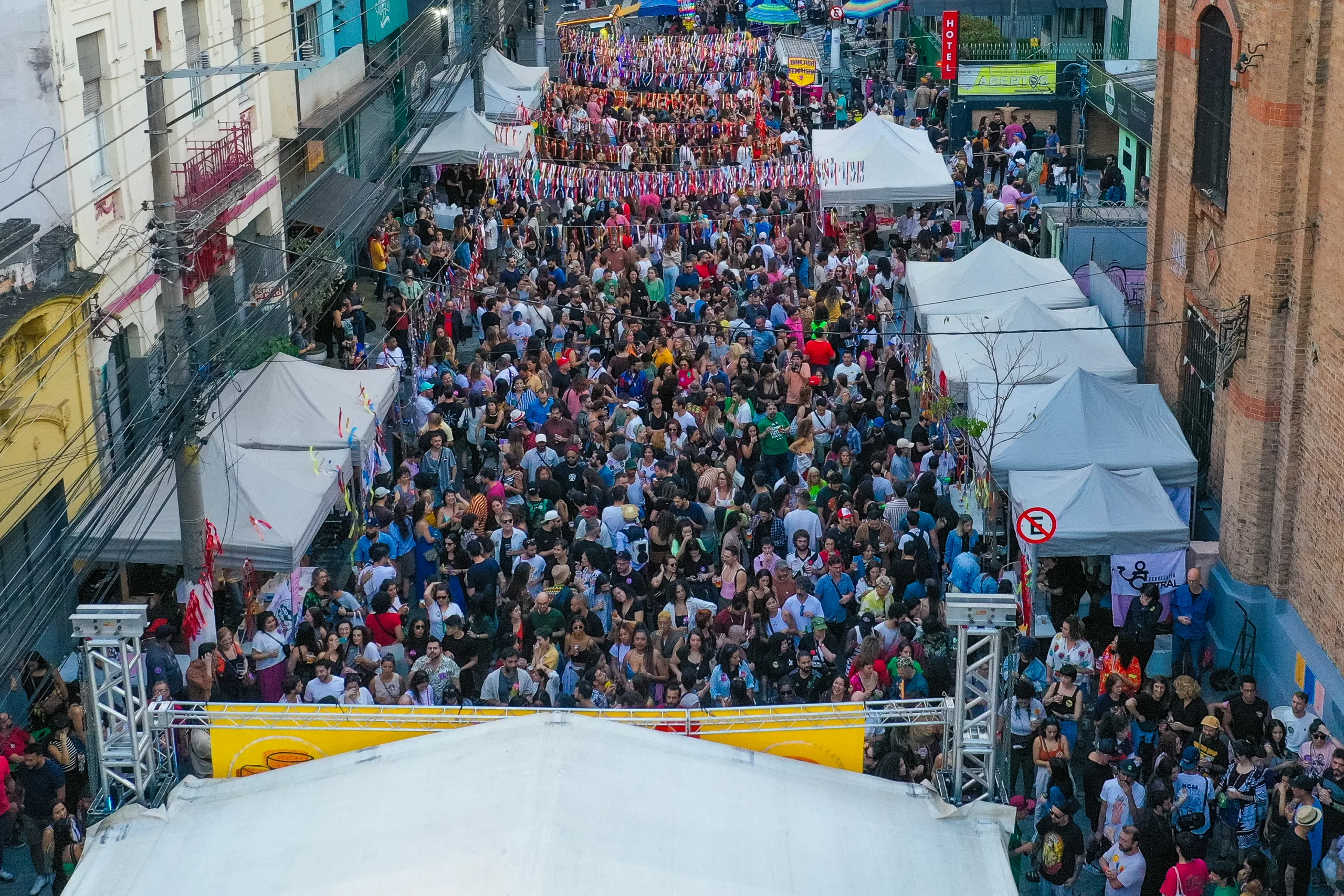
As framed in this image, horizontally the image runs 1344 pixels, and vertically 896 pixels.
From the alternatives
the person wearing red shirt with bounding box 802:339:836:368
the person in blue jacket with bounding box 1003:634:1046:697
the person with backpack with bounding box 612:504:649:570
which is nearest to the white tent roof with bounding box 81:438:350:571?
the person with backpack with bounding box 612:504:649:570

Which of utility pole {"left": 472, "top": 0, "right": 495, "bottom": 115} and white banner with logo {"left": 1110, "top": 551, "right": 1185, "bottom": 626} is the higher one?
utility pole {"left": 472, "top": 0, "right": 495, "bottom": 115}

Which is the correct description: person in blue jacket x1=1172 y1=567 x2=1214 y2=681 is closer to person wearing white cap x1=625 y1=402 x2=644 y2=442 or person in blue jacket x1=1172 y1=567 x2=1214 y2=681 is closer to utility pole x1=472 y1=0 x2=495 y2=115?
person wearing white cap x1=625 y1=402 x2=644 y2=442

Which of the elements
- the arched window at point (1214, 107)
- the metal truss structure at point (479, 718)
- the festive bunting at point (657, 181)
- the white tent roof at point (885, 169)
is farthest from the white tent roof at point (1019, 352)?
the festive bunting at point (657, 181)

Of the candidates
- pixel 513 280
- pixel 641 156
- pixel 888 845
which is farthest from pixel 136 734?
pixel 641 156

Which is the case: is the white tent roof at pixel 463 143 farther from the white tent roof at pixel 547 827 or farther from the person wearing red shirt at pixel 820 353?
the white tent roof at pixel 547 827

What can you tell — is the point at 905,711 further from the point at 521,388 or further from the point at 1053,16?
the point at 1053,16

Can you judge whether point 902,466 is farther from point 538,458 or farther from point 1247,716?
point 1247,716
